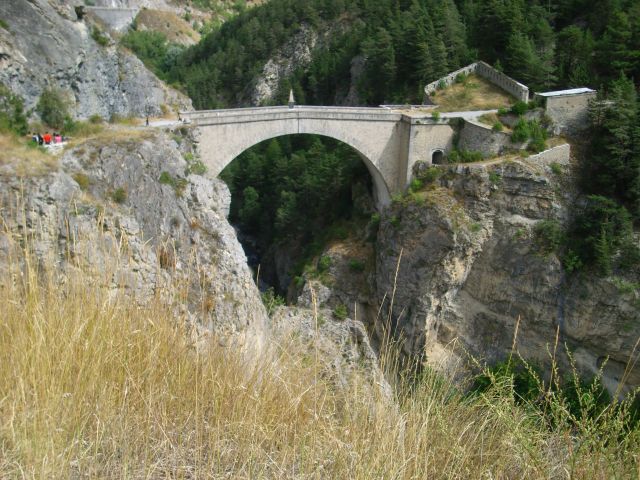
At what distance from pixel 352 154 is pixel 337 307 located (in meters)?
11.1

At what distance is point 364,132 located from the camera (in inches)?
994

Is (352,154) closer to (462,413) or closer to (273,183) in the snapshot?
(273,183)

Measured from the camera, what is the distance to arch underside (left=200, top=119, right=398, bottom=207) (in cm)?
2175

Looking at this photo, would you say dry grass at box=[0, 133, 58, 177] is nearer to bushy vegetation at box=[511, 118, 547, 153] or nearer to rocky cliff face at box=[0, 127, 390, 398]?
rocky cliff face at box=[0, 127, 390, 398]

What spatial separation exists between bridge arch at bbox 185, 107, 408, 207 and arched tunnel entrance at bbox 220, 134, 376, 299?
5.31ft

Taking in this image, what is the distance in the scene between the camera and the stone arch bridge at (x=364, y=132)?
22469mm

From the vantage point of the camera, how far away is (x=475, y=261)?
2333 cm

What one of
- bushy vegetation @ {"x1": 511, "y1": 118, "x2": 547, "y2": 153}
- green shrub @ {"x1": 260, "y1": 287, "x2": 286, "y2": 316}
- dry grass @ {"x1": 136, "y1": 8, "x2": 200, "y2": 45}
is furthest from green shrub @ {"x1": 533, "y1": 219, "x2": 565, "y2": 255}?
dry grass @ {"x1": 136, "y1": 8, "x2": 200, "y2": 45}

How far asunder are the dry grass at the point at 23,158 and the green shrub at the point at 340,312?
42.3ft

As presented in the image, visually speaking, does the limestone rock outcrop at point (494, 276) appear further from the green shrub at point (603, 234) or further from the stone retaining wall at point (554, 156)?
the green shrub at point (603, 234)

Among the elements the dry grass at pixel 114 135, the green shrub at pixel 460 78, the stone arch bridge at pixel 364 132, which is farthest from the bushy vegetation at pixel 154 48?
the dry grass at pixel 114 135

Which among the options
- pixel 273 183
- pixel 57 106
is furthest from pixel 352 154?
pixel 57 106

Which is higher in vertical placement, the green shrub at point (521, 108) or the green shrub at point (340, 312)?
the green shrub at point (521, 108)

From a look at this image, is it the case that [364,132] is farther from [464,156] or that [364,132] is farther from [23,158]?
[23,158]
